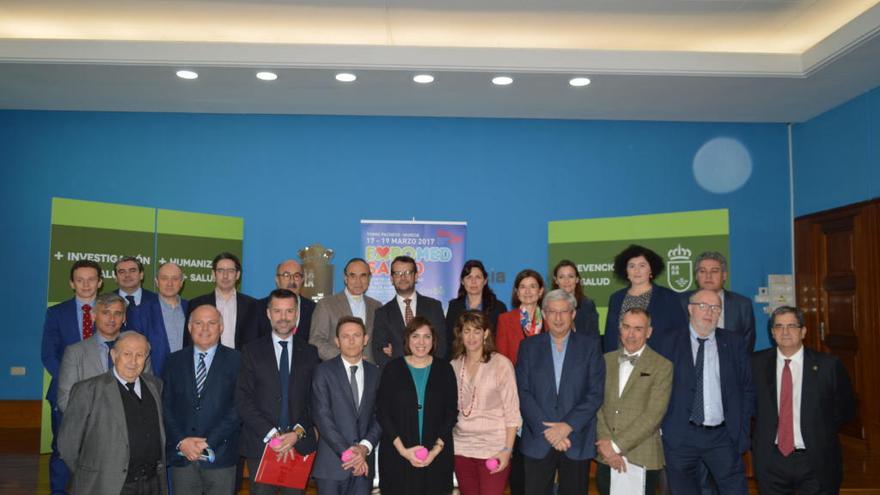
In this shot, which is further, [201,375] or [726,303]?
[726,303]

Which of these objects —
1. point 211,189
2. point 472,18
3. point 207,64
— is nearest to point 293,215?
point 211,189

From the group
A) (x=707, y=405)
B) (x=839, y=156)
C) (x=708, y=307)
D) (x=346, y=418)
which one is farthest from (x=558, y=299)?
(x=839, y=156)

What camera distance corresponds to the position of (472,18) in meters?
6.04

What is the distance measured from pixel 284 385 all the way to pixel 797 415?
110 inches

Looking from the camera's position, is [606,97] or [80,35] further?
[606,97]

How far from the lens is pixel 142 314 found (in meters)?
4.76

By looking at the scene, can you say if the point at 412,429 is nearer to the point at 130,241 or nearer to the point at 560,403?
the point at 560,403

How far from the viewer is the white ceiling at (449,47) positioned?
231 inches

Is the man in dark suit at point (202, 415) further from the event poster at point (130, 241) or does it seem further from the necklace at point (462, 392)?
the event poster at point (130, 241)

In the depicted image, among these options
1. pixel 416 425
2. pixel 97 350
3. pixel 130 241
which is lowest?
pixel 416 425

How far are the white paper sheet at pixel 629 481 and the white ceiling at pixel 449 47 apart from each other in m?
3.58

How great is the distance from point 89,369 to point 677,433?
3.36m

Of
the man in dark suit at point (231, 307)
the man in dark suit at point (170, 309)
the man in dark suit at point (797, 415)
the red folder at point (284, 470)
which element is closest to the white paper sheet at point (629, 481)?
the man in dark suit at point (797, 415)

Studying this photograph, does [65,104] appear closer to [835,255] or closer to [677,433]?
[677,433]
